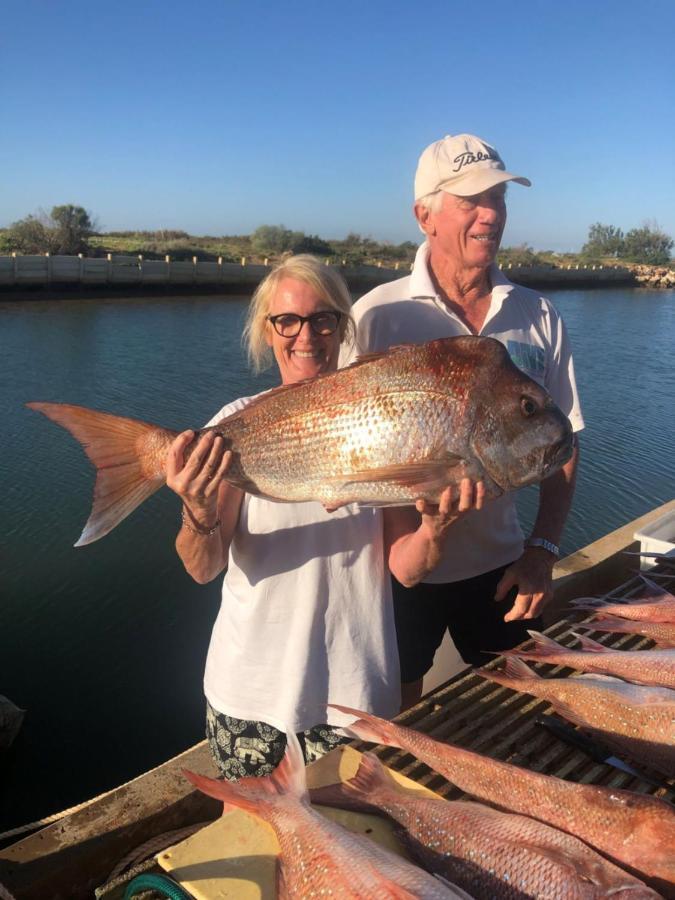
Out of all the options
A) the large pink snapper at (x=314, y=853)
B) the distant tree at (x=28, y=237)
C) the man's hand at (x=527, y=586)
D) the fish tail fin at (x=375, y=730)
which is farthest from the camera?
the distant tree at (x=28, y=237)

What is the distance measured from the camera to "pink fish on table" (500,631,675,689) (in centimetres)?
254

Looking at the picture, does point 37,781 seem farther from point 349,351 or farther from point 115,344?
point 115,344

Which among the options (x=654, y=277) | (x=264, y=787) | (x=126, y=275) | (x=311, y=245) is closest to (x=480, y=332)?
(x=264, y=787)

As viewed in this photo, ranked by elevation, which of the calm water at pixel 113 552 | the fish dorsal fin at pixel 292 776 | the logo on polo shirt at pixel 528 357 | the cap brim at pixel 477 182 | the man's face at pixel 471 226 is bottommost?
the calm water at pixel 113 552

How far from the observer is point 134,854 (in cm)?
258

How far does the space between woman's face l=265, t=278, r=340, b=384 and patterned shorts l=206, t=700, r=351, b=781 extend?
127 centimetres

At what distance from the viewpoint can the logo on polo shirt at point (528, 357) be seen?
305 cm

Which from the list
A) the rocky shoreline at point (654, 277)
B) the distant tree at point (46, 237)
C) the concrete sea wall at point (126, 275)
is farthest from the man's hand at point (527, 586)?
the rocky shoreline at point (654, 277)

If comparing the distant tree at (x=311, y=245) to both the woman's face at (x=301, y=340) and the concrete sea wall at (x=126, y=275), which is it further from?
the woman's face at (x=301, y=340)

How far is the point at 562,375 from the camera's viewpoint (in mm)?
3244

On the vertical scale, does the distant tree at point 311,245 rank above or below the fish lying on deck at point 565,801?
above

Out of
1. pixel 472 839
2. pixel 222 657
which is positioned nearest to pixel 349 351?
pixel 222 657

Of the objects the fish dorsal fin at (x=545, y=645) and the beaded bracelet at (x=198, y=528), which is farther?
the fish dorsal fin at (x=545, y=645)

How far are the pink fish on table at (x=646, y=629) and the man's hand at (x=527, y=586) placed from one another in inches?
10.1
